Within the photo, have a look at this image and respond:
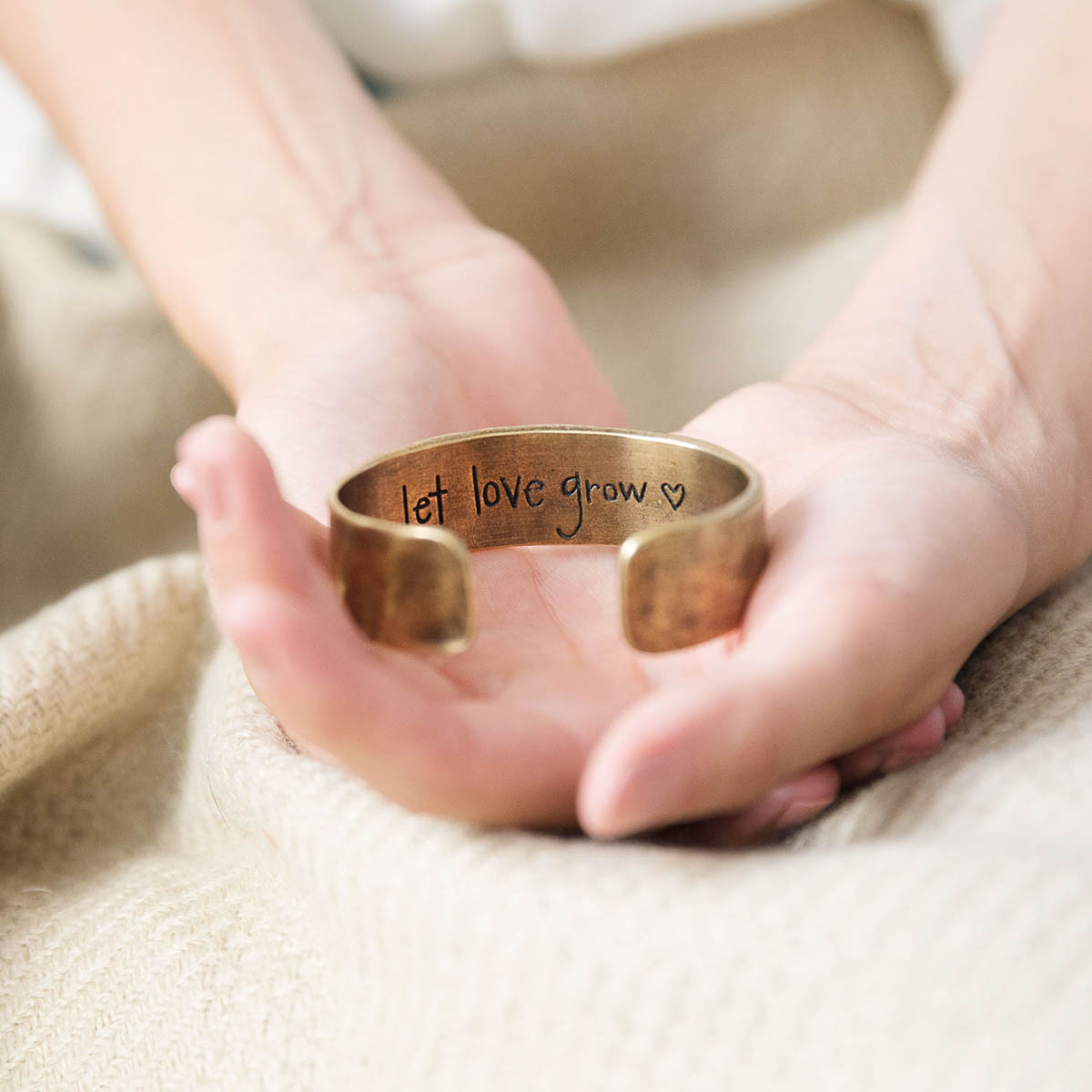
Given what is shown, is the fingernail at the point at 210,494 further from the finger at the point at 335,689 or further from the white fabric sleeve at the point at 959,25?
the white fabric sleeve at the point at 959,25

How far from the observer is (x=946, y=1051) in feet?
1.71

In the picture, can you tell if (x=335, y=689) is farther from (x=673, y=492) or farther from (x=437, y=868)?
(x=673, y=492)

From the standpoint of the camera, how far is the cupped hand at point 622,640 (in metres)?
0.56

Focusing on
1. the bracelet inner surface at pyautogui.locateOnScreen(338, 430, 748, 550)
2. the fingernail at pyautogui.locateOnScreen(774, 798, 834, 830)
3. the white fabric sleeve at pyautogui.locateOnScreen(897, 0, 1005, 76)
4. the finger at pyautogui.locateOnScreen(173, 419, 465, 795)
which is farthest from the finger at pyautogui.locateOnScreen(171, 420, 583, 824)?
the white fabric sleeve at pyautogui.locateOnScreen(897, 0, 1005, 76)

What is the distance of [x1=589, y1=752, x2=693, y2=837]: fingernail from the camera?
0.54 m

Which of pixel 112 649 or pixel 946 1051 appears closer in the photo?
pixel 946 1051

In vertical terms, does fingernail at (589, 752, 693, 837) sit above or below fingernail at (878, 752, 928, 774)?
above

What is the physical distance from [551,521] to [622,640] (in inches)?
12.1

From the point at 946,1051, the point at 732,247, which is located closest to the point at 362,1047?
the point at 946,1051

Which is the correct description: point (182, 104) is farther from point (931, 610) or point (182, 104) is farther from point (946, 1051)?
point (946, 1051)

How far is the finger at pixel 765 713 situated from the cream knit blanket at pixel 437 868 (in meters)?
0.05

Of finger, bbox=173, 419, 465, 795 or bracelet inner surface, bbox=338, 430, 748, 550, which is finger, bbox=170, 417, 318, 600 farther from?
bracelet inner surface, bbox=338, 430, 748, 550

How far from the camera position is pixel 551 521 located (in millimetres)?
1087

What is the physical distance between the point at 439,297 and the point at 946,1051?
81 centimetres
